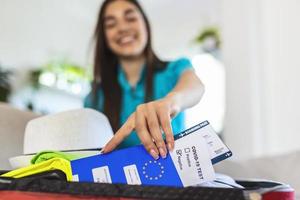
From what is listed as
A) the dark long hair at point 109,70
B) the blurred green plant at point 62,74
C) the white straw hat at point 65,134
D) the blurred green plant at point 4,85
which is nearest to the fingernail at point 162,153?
the white straw hat at point 65,134

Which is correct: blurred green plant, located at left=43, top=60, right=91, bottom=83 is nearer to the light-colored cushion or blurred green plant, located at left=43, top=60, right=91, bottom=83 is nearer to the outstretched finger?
the light-colored cushion

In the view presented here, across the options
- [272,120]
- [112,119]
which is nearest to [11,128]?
[112,119]

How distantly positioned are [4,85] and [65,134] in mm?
2305

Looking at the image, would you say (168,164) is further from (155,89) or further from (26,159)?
(155,89)

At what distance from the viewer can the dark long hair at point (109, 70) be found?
2.93 ft

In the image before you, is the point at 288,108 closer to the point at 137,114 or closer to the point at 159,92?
the point at 159,92

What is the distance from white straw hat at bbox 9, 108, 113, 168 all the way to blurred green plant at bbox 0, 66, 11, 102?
7.18ft

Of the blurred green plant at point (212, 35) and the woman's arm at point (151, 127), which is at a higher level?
the blurred green plant at point (212, 35)

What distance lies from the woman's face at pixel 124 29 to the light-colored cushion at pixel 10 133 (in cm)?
31

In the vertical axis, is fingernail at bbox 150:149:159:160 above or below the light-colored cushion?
above

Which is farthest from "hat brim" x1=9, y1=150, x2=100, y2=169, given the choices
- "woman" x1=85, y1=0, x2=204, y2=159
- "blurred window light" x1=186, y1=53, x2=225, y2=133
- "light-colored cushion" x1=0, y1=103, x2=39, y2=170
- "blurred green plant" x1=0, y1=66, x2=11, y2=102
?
"blurred window light" x1=186, y1=53, x2=225, y2=133

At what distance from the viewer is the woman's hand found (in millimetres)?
366

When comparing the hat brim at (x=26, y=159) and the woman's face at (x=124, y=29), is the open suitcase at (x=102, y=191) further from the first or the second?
the woman's face at (x=124, y=29)

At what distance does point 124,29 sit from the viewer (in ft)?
3.10
